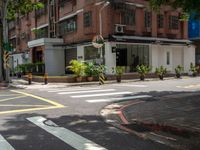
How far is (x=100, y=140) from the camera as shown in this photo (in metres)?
8.33

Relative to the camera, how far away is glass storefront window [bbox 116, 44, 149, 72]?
110 ft

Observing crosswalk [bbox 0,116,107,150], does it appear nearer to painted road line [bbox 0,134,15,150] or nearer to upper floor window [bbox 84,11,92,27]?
painted road line [bbox 0,134,15,150]

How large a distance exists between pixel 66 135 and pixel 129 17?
25.8m

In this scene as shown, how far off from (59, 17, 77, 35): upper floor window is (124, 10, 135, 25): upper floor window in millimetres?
6047

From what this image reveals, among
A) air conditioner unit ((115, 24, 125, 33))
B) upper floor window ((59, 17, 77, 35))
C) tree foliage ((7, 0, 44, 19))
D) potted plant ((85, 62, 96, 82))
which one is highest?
tree foliage ((7, 0, 44, 19))

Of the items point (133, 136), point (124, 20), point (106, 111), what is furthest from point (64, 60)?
point (133, 136)

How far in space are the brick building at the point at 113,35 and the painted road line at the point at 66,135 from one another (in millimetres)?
19441

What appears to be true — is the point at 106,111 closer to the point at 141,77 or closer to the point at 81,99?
the point at 81,99

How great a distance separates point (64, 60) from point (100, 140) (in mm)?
31980

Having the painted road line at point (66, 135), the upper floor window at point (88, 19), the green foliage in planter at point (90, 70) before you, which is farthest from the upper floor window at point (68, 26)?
the painted road line at point (66, 135)

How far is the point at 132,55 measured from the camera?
34906 millimetres

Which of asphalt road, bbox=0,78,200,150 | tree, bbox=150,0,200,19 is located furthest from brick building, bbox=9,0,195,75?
asphalt road, bbox=0,78,200,150

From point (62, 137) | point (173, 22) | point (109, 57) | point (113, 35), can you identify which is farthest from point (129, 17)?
point (62, 137)

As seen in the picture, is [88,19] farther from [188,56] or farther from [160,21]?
[188,56]
